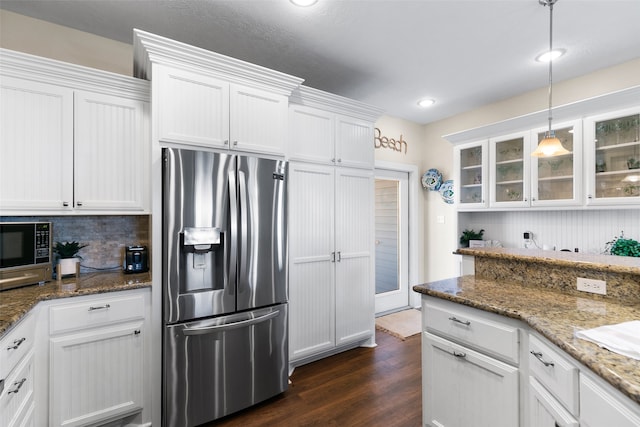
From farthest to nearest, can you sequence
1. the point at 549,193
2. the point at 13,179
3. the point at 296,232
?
the point at 549,193 → the point at 296,232 → the point at 13,179

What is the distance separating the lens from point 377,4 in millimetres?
2025

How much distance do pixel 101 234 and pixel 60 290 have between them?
0.65 m

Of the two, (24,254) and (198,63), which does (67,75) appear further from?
(24,254)

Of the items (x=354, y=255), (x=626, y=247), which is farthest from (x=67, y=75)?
(x=626, y=247)

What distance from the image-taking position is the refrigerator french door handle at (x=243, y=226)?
206cm

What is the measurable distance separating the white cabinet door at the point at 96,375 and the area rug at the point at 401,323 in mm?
2569

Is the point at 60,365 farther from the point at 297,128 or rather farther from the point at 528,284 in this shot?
the point at 528,284

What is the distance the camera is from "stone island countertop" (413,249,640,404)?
903 millimetres

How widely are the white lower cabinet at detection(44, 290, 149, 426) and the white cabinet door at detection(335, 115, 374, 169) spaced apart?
6.42ft

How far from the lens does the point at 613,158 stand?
104 inches

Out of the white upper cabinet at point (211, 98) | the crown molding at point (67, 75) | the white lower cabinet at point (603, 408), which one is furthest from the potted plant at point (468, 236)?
the crown molding at point (67, 75)

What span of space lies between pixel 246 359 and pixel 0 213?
1707 mm

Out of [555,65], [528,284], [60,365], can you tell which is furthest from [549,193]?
[60,365]

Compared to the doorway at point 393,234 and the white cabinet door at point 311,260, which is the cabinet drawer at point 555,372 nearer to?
the white cabinet door at point 311,260
